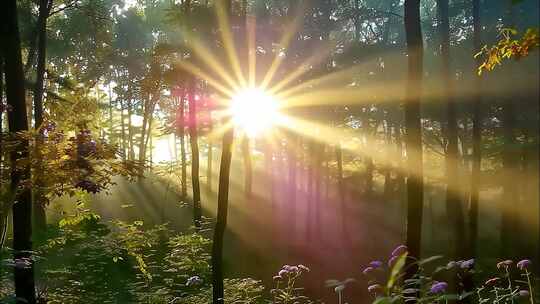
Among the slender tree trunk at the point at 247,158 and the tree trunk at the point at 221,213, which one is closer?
the tree trunk at the point at 221,213

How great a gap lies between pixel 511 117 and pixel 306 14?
11.3 metres

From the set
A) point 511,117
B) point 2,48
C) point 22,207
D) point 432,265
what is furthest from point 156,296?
point 511,117

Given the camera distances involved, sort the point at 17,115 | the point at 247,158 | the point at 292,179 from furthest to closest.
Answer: the point at 247,158
the point at 292,179
the point at 17,115

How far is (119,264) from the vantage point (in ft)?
47.7

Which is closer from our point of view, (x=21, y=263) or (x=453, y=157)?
(x=21, y=263)

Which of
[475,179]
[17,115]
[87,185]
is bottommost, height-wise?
[475,179]

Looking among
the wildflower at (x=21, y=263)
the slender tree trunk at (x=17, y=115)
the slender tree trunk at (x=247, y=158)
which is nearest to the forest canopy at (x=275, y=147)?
the slender tree trunk at (x=17, y=115)

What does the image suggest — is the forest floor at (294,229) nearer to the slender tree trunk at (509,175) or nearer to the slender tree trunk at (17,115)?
the slender tree trunk at (509,175)

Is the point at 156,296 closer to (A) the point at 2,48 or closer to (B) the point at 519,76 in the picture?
(A) the point at 2,48

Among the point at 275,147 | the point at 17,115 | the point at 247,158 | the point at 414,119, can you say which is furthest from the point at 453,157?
the point at 275,147

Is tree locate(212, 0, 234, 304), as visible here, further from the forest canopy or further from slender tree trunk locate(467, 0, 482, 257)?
slender tree trunk locate(467, 0, 482, 257)

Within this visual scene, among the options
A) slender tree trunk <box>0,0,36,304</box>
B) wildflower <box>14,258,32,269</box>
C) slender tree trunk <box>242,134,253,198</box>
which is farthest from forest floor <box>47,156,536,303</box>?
wildflower <box>14,258,32,269</box>

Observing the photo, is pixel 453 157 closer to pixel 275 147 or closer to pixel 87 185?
pixel 87 185

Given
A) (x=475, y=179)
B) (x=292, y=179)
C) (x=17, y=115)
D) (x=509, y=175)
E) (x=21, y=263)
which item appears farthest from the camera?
(x=292, y=179)
